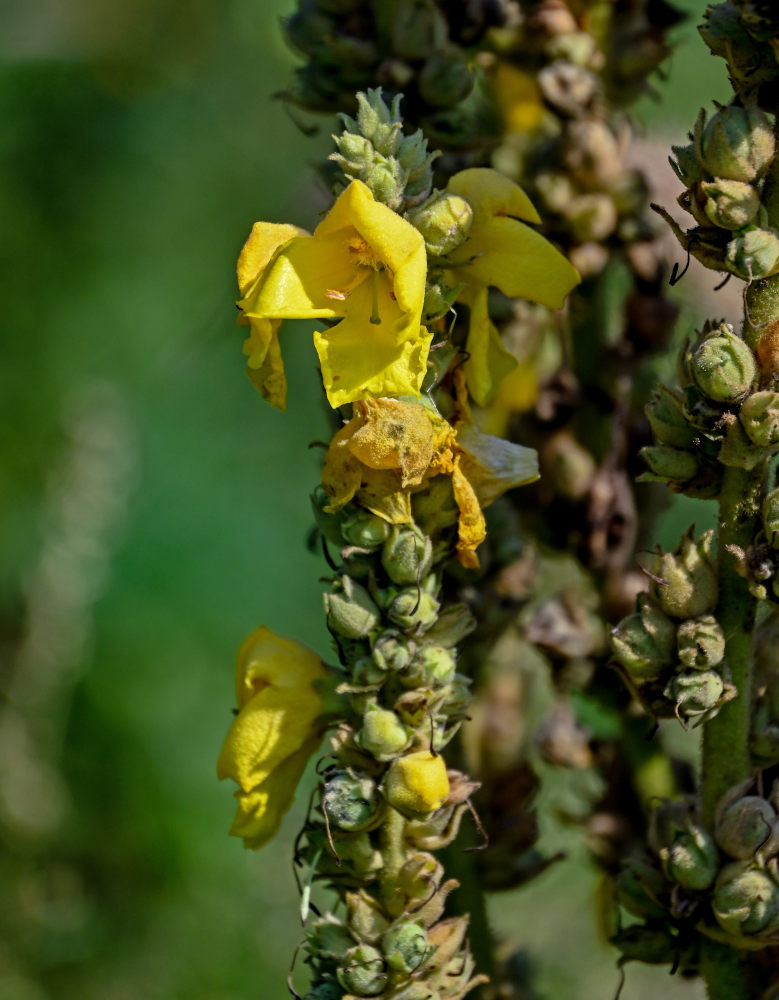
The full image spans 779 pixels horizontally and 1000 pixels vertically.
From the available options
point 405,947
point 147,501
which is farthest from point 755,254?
point 147,501

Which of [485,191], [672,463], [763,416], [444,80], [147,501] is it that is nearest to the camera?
[763,416]

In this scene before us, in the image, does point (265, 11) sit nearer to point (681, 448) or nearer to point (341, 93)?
point (341, 93)

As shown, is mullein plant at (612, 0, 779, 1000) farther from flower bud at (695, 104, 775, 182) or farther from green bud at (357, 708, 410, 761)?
green bud at (357, 708, 410, 761)

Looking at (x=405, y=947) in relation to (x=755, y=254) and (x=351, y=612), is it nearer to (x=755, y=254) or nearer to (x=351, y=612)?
(x=351, y=612)

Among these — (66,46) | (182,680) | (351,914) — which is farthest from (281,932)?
(66,46)

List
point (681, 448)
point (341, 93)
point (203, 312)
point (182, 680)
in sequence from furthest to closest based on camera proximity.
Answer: point (203, 312) → point (182, 680) → point (341, 93) → point (681, 448)

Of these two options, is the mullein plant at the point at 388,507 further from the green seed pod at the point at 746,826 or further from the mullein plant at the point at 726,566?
the green seed pod at the point at 746,826

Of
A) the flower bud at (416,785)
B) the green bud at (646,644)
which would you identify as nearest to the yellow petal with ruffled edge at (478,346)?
the green bud at (646,644)
